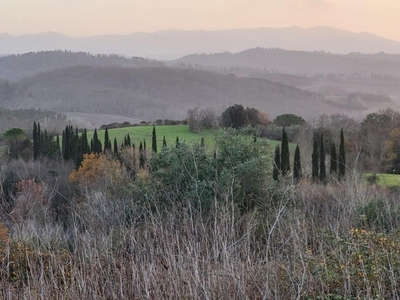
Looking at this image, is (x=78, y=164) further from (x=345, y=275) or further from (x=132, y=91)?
(x=132, y=91)

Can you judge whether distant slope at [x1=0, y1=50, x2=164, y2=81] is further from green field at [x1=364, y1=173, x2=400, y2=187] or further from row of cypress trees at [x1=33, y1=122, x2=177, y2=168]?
green field at [x1=364, y1=173, x2=400, y2=187]

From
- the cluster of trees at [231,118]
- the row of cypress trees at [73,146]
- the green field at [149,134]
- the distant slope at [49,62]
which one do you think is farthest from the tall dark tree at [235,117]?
the distant slope at [49,62]

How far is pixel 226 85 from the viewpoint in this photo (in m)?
108

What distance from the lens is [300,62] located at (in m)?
132

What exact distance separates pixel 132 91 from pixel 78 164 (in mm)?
91524

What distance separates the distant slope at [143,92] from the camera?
317 ft

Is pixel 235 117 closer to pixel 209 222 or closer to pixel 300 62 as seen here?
pixel 209 222

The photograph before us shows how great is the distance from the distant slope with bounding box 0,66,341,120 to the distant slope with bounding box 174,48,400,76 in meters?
18.5

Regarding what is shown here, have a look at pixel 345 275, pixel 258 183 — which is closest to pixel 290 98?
pixel 258 183

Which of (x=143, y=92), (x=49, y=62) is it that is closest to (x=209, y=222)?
(x=143, y=92)

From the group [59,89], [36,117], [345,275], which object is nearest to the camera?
[345,275]

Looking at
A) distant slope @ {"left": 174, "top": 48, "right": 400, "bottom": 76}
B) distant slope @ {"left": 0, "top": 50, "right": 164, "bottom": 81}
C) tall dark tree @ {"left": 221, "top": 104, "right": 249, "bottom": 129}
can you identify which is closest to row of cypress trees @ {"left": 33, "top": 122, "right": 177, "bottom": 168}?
tall dark tree @ {"left": 221, "top": 104, "right": 249, "bottom": 129}

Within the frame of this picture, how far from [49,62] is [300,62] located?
73882 millimetres

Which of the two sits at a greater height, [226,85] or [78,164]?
[226,85]
